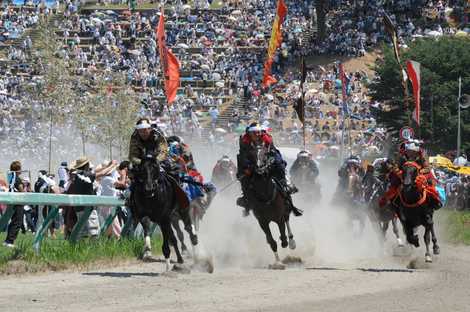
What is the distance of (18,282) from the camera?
18.2 metres

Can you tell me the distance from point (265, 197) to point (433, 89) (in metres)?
46.6

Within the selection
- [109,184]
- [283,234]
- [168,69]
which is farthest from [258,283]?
[168,69]

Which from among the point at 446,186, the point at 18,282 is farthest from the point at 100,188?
the point at 446,186

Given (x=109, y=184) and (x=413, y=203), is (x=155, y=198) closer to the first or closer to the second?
(x=413, y=203)

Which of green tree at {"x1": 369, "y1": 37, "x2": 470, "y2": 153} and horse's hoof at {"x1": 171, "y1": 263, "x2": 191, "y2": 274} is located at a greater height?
green tree at {"x1": 369, "y1": 37, "x2": 470, "y2": 153}

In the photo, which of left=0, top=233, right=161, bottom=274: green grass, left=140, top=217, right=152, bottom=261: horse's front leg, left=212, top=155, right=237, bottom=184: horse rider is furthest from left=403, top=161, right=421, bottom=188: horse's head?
left=212, top=155, right=237, bottom=184: horse rider

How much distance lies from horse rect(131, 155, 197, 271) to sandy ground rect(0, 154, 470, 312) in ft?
2.47

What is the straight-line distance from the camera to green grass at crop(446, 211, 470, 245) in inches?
1203

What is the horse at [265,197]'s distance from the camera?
22.0 metres

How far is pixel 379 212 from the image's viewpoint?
2825 cm

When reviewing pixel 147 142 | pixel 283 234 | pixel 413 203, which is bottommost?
pixel 283 234

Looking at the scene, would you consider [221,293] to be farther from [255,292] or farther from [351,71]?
[351,71]

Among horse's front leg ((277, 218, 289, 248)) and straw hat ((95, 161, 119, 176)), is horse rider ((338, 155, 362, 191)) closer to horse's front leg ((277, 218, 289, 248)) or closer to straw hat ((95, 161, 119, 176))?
straw hat ((95, 161, 119, 176))

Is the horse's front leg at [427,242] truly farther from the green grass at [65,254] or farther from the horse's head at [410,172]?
the green grass at [65,254]
